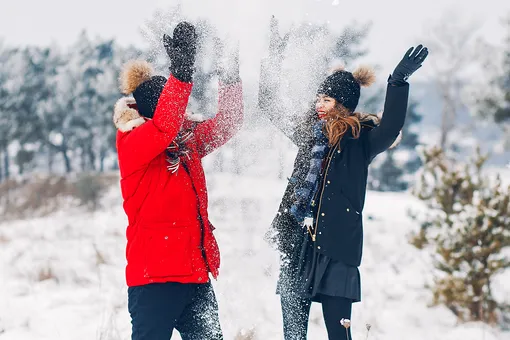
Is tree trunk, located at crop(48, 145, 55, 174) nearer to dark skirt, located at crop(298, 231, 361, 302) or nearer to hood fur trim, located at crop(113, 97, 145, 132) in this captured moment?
hood fur trim, located at crop(113, 97, 145, 132)

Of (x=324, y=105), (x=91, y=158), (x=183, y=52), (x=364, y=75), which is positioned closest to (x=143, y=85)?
(x=183, y=52)

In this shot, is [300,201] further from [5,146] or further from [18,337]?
[5,146]

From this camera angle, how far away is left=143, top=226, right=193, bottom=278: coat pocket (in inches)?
93.1

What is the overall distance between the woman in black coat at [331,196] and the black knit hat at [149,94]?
68 centimetres

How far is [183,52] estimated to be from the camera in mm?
2232

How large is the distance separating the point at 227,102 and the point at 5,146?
33.2 meters

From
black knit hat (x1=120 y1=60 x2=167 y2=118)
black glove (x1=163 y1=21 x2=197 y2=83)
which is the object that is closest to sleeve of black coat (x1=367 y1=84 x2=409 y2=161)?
black glove (x1=163 y1=21 x2=197 y2=83)

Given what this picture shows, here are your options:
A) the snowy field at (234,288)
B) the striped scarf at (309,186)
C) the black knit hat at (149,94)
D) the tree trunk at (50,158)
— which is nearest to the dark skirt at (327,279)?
the striped scarf at (309,186)

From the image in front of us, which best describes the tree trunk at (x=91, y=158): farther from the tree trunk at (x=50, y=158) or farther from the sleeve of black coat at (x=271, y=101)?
the sleeve of black coat at (x=271, y=101)

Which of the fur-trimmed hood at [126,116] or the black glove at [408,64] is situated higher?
the black glove at [408,64]

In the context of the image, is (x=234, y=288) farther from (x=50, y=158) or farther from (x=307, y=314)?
(x=50, y=158)

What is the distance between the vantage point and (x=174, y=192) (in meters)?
2.45

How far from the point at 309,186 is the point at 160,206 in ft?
2.21

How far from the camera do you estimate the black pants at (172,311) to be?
2.35m
